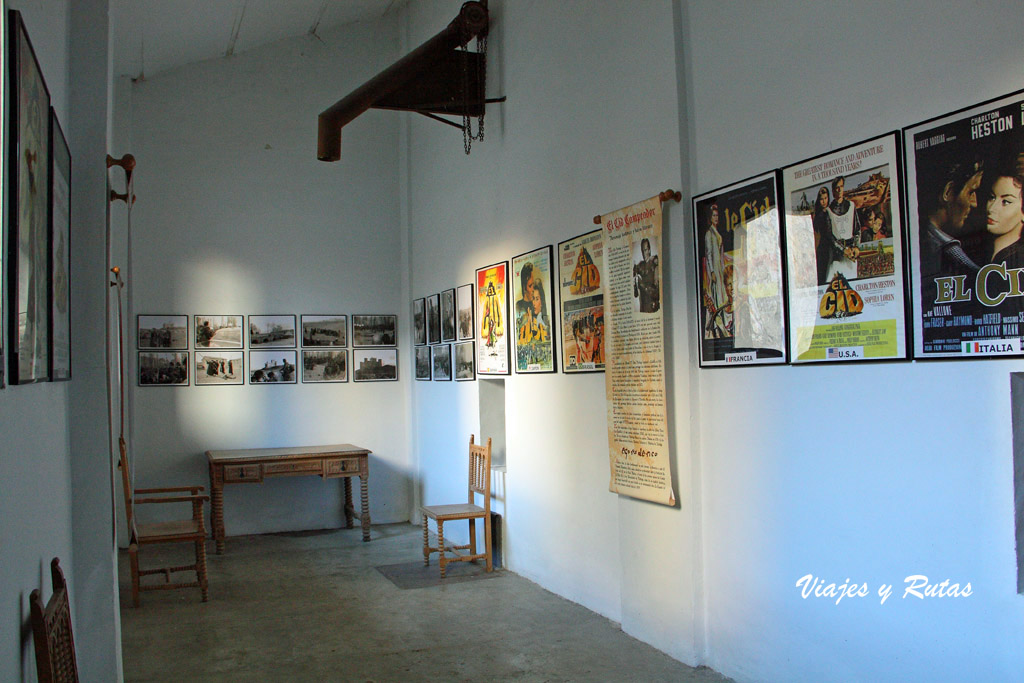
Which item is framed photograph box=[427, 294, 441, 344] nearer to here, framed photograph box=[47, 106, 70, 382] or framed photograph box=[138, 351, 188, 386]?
framed photograph box=[138, 351, 188, 386]

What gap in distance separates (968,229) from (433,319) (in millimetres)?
6045

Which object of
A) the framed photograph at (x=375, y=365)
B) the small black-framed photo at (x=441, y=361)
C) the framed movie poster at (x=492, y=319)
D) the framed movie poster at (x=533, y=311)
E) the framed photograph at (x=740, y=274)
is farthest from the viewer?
the framed photograph at (x=375, y=365)

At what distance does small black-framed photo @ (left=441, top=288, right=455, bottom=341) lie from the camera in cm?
795

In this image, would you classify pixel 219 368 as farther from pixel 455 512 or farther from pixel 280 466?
pixel 455 512

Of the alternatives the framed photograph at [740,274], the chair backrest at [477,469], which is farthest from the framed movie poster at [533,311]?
the framed photograph at [740,274]

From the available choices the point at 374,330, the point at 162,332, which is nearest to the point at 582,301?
the point at 374,330

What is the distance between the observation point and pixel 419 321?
8930 mm

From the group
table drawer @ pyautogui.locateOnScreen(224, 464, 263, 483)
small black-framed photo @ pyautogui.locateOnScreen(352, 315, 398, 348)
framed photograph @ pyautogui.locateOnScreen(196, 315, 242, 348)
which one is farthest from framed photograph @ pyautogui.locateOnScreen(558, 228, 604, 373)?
framed photograph @ pyautogui.locateOnScreen(196, 315, 242, 348)

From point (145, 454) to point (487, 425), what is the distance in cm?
356

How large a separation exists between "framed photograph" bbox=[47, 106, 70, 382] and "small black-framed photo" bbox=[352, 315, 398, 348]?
5.97 m

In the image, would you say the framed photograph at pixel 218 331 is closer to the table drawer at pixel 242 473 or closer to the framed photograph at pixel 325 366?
the framed photograph at pixel 325 366

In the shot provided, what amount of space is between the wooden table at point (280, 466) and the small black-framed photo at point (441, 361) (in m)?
1.06

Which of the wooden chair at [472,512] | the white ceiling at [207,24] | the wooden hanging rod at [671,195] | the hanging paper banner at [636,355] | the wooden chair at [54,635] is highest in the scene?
the white ceiling at [207,24]

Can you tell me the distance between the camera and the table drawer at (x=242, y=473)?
789 cm
